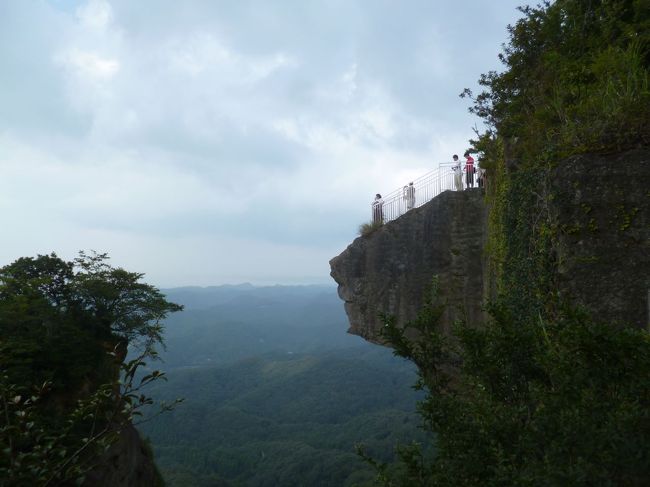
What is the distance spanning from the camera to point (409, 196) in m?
14.8

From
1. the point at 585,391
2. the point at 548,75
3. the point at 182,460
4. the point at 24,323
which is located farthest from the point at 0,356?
the point at 182,460

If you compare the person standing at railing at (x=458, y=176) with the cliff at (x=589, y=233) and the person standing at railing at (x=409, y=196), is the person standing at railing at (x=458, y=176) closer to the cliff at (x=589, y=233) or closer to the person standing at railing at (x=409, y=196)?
the person standing at railing at (x=409, y=196)

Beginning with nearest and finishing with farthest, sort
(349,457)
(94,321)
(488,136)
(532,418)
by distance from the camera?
(532,418), (488,136), (94,321), (349,457)

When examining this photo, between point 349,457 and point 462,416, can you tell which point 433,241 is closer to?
point 462,416

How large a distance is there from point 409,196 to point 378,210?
1.62 m

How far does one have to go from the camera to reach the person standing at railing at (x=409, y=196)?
14.8 meters

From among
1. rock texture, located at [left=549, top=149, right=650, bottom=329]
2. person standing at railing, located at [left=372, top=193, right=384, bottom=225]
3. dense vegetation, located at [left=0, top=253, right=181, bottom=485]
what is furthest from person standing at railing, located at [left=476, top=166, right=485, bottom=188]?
dense vegetation, located at [left=0, top=253, right=181, bottom=485]

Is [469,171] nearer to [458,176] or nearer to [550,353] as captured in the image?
[458,176]

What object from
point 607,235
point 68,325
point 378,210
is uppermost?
point 378,210

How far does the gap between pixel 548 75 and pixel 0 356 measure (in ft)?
33.1

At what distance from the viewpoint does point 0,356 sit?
3012mm

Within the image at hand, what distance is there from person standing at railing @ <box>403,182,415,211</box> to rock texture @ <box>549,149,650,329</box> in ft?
30.8

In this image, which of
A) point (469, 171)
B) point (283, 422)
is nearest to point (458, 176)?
point (469, 171)

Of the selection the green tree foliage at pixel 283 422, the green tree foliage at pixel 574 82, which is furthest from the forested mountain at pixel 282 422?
the green tree foliage at pixel 574 82
